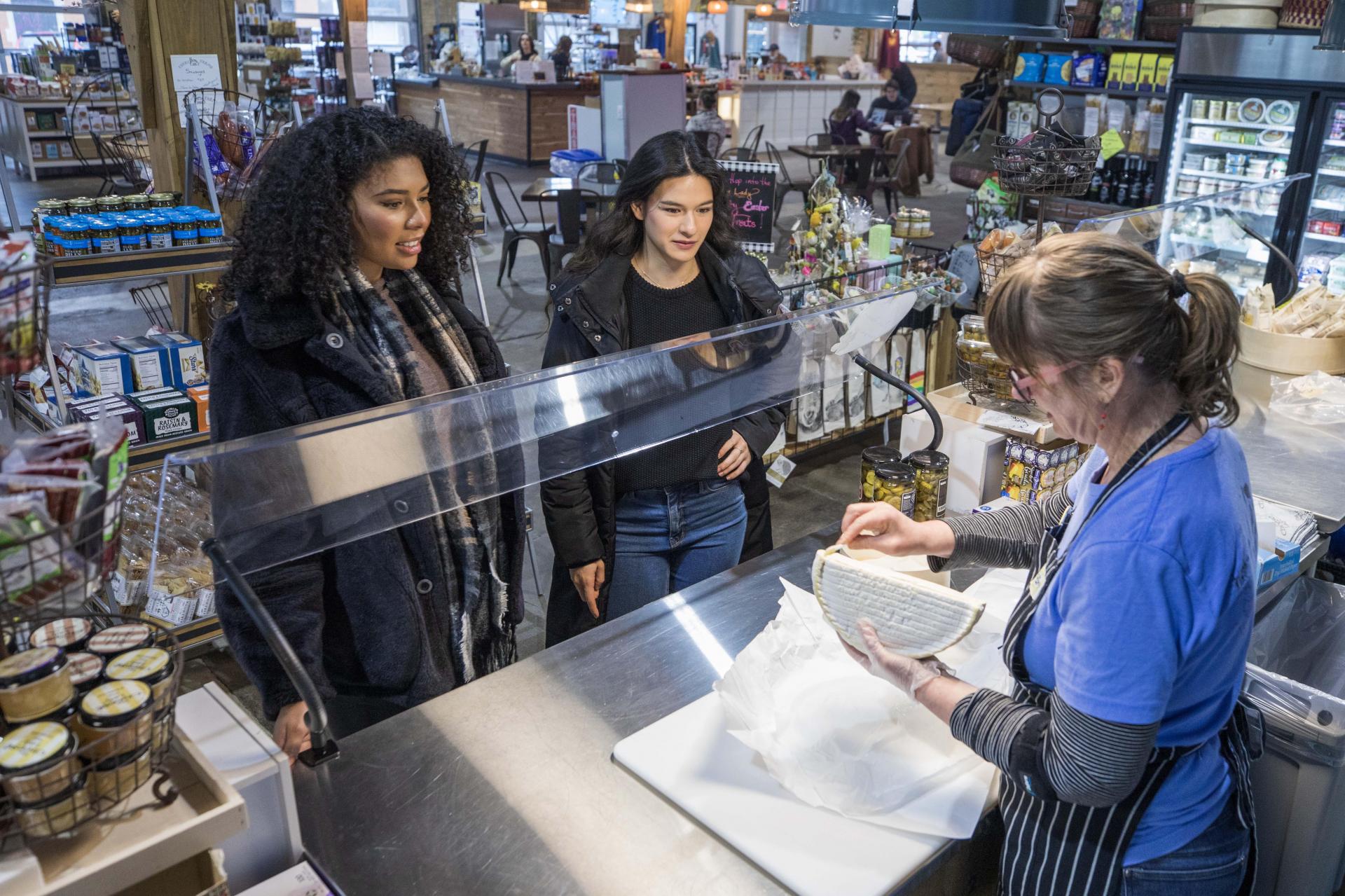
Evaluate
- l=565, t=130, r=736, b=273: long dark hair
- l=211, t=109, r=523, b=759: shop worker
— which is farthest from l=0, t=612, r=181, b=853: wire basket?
l=565, t=130, r=736, b=273: long dark hair

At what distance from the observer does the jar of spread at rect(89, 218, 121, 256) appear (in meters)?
3.10

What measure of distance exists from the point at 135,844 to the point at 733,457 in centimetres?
164

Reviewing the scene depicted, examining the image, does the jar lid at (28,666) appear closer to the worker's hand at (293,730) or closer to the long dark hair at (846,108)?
the worker's hand at (293,730)

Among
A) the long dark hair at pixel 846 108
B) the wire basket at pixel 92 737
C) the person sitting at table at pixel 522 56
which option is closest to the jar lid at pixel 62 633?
the wire basket at pixel 92 737

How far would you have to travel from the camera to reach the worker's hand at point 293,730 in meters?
1.55

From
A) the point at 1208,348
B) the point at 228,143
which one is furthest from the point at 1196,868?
the point at 228,143

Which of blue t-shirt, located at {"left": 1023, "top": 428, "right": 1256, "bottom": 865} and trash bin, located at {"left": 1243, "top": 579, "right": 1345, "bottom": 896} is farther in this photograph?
trash bin, located at {"left": 1243, "top": 579, "right": 1345, "bottom": 896}

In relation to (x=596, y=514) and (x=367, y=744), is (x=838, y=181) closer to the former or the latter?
(x=596, y=514)

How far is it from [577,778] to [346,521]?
20.1 inches

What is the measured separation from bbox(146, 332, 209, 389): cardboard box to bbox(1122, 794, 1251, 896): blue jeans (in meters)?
3.22

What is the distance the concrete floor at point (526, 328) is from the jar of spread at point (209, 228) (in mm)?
1385

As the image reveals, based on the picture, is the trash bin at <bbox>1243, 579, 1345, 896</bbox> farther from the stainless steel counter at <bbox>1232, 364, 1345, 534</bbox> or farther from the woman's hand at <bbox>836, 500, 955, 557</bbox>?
the stainless steel counter at <bbox>1232, 364, 1345, 534</bbox>

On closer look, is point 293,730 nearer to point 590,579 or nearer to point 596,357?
point 590,579

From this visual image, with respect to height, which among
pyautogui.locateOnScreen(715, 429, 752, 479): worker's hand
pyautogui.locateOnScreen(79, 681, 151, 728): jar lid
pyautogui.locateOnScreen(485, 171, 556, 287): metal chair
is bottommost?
pyautogui.locateOnScreen(485, 171, 556, 287): metal chair
